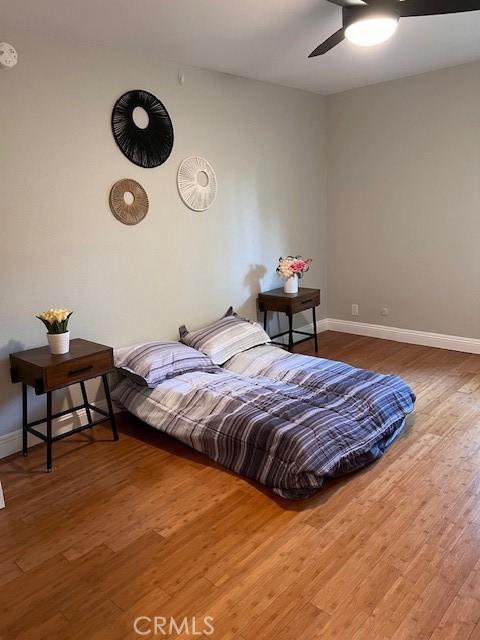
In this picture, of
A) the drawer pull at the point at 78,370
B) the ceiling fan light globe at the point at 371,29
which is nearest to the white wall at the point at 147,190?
the drawer pull at the point at 78,370

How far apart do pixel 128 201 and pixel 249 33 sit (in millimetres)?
1328

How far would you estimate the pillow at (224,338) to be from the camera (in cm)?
359

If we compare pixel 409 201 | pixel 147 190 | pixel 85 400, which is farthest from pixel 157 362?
pixel 409 201

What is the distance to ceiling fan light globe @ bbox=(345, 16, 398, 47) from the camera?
246 cm

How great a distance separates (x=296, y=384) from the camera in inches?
124

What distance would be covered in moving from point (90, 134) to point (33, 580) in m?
2.55

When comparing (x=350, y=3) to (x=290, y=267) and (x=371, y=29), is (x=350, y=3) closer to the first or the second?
(x=371, y=29)

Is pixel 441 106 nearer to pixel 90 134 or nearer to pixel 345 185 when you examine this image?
pixel 345 185

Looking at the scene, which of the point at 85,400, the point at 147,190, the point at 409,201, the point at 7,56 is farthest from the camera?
the point at 409,201

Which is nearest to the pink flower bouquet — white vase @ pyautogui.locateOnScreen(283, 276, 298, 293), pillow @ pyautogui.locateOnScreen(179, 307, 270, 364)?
white vase @ pyautogui.locateOnScreen(283, 276, 298, 293)

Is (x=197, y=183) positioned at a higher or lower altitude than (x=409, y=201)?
higher

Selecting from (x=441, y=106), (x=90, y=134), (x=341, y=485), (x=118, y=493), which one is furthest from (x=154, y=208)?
(x=441, y=106)

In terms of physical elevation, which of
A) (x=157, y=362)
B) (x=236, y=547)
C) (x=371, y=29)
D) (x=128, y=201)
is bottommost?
(x=236, y=547)

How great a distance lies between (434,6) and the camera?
2373 mm
